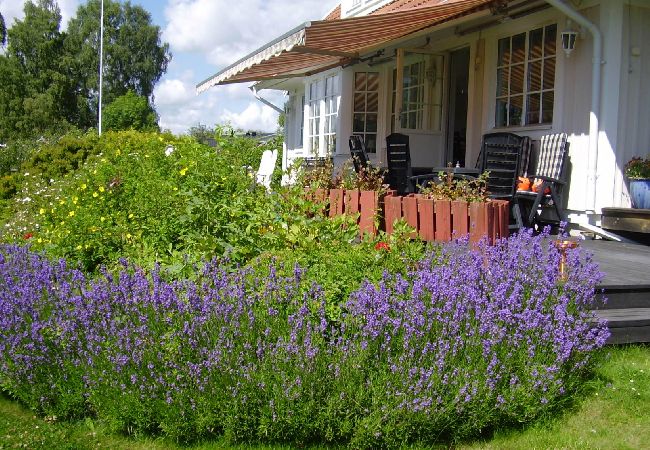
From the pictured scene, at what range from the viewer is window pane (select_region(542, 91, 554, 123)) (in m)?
7.82

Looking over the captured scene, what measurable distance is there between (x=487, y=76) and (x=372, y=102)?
2.94 meters

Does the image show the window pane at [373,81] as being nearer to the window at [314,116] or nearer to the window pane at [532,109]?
the window at [314,116]

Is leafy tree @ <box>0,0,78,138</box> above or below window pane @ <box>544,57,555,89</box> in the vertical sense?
above

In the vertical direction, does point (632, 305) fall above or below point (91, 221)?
below

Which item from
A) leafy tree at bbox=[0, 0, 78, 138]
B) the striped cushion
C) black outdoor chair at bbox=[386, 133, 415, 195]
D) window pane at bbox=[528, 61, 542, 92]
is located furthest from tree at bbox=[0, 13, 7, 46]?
the striped cushion

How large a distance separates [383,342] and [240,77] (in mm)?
10136

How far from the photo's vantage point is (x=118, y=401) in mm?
3213

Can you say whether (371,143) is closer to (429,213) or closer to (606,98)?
(606,98)

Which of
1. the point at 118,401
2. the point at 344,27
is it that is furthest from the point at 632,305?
the point at 344,27

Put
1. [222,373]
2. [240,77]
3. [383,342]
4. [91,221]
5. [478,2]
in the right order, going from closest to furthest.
Result: [222,373]
[383,342]
[91,221]
[478,2]
[240,77]

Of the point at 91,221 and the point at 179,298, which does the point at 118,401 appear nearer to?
the point at 179,298

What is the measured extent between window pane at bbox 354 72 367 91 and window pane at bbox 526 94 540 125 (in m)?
3.92

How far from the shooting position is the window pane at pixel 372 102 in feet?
37.8

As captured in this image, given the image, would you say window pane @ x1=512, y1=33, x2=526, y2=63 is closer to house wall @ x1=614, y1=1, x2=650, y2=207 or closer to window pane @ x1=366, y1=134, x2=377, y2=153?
house wall @ x1=614, y1=1, x2=650, y2=207
